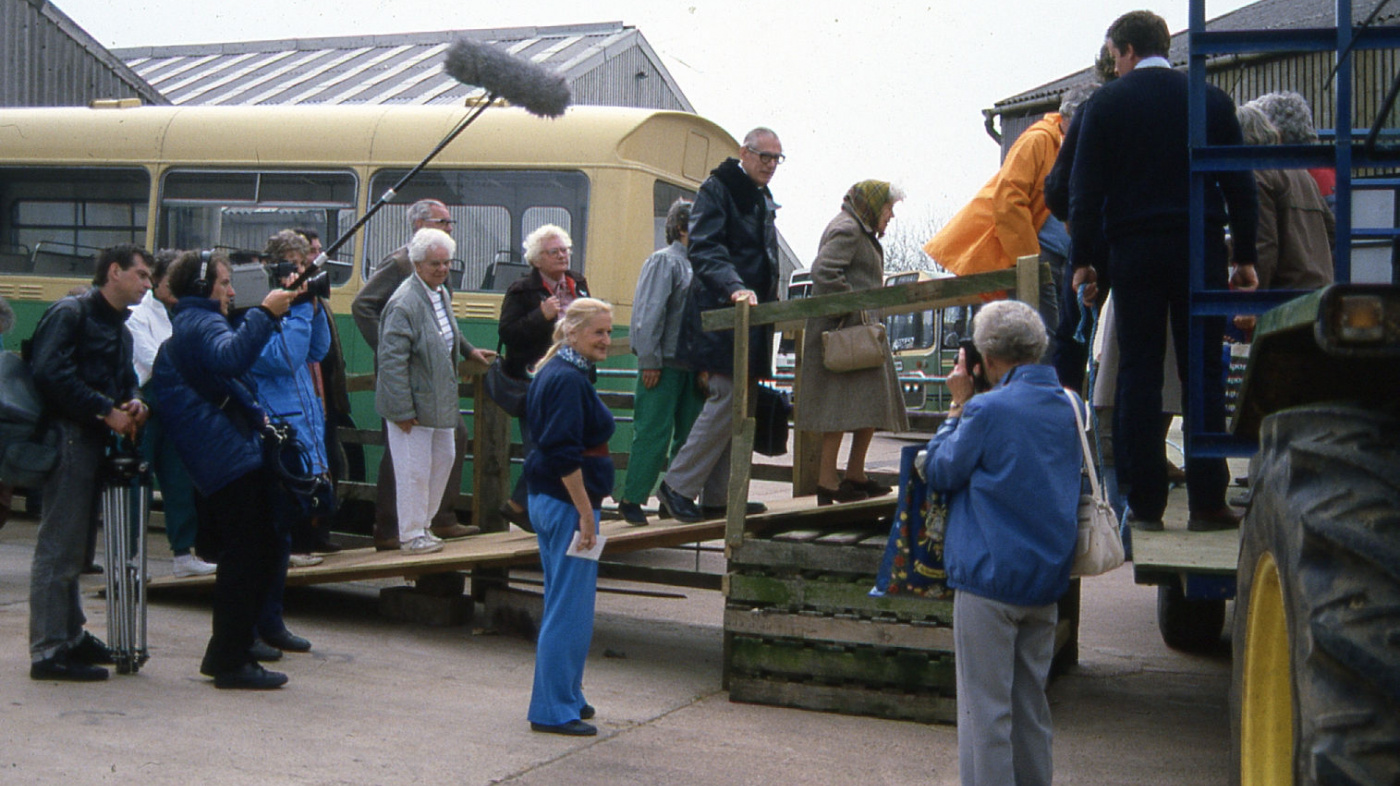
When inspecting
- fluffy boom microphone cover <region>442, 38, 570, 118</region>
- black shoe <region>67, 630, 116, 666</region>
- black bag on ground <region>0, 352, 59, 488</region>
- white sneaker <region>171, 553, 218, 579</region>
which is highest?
fluffy boom microphone cover <region>442, 38, 570, 118</region>

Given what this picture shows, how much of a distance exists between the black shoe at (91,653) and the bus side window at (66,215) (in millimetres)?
6278

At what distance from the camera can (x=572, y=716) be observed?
554cm

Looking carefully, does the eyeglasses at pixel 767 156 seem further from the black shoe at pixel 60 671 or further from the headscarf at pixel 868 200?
the black shoe at pixel 60 671

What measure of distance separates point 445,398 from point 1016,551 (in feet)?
13.9

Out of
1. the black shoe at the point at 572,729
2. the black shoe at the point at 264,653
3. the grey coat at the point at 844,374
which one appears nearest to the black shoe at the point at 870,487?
the grey coat at the point at 844,374

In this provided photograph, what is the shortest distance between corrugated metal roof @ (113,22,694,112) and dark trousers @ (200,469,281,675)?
18.3 m

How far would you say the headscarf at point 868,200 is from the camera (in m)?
6.97

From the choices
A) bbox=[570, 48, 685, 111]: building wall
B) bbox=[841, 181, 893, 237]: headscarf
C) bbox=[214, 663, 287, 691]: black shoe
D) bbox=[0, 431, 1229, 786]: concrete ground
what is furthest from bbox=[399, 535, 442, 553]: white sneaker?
bbox=[570, 48, 685, 111]: building wall

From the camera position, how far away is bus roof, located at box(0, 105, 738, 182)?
34.8ft

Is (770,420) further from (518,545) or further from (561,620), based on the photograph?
(561,620)

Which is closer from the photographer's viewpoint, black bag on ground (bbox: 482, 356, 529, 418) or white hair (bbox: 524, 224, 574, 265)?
black bag on ground (bbox: 482, 356, 529, 418)

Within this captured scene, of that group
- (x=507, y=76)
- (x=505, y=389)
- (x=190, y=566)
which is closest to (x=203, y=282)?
(x=505, y=389)

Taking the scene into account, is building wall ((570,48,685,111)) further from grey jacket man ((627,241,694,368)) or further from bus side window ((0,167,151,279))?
grey jacket man ((627,241,694,368))

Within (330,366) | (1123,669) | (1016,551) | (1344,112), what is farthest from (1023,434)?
(330,366)
